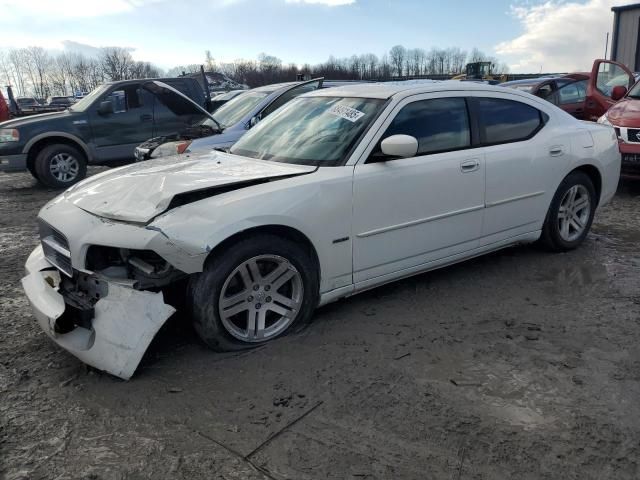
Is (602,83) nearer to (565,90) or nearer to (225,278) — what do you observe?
(565,90)

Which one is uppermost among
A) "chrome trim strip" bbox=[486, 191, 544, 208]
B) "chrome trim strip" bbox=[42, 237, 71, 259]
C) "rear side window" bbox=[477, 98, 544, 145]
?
"rear side window" bbox=[477, 98, 544, 145]

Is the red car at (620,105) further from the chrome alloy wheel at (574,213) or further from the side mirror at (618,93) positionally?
the chrome alloy wheel at (574,213)

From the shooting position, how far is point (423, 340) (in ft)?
10.6

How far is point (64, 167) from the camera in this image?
940 centimetres

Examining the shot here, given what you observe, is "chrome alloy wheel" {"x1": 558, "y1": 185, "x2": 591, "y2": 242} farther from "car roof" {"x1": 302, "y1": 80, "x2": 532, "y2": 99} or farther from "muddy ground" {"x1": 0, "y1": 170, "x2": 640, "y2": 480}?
"car roof" {"x1": 302, "y1": 80, "x2": 532, "y2": 99}

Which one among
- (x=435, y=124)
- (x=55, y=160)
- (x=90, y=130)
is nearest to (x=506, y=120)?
(x=435, y=124)

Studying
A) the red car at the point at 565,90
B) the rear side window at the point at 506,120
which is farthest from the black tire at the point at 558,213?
the red car at the point at 565,90

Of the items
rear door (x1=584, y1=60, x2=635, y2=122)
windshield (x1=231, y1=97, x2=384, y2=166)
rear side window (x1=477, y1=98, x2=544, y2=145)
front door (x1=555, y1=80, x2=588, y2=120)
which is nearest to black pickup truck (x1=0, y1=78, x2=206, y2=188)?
windshield (x1=231, y1=97, x2=384, y2=166)

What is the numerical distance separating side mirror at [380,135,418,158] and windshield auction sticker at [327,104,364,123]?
38 centimetres

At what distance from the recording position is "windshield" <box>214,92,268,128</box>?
313 inches

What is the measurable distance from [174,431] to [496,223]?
2.97 m

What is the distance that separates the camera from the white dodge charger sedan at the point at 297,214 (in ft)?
9.23

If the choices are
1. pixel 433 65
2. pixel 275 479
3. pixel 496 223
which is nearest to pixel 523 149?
pixel 496 223

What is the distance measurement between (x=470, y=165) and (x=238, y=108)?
211 inches
